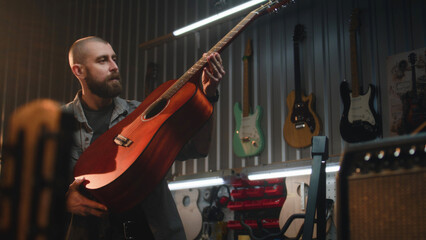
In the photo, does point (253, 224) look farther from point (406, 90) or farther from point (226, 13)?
point (226, 13)

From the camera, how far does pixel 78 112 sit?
7.09ft

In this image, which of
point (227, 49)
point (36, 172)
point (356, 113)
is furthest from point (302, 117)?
point (36, 172)

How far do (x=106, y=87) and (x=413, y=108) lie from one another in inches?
97.9

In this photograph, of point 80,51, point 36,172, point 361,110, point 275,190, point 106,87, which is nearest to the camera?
point 36,172

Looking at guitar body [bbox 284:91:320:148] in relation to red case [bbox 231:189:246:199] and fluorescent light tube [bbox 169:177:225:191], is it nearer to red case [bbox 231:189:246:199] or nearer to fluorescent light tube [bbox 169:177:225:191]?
red case [bbox 231:189:246:199]

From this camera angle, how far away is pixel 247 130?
459cm

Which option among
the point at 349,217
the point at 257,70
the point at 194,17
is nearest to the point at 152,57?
the point at 194,17

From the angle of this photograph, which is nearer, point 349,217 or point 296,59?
point 349,217

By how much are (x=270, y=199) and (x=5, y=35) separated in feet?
15.3

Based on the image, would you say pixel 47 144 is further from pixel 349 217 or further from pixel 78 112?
pixel 78 112

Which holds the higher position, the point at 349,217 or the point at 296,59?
the point at 296,59

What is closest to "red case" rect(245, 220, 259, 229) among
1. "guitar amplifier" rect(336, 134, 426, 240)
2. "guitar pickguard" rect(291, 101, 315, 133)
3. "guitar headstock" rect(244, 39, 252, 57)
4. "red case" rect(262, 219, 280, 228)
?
"red case" rect(262, 219, 280, 228)

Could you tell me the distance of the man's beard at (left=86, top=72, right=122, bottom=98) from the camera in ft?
7.27

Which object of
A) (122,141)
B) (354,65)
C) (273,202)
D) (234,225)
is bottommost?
(234,225)
